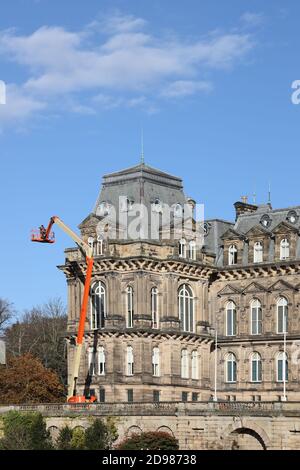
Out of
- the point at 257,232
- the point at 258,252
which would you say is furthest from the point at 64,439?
the point at 257,232

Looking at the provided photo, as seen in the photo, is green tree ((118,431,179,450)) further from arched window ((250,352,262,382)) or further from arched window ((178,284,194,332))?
arched window ((250,352,262,382))

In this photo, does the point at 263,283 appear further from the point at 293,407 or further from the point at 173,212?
the point at 293,407

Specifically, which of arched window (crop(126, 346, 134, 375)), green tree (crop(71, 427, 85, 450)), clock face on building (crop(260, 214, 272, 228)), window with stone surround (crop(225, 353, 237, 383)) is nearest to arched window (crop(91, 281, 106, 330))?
arched window (crop(126, 346, 134, 375))

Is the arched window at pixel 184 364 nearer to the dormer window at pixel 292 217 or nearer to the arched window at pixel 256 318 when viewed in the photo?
the arched window at pixel 256 318

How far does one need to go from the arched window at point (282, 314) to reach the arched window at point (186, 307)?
6382mm

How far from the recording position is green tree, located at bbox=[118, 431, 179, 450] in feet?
284

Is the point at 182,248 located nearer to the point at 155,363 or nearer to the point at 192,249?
the point at 192,249

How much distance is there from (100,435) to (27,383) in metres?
23.6

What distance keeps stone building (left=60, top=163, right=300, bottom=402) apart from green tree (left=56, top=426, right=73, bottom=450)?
9.84 metres

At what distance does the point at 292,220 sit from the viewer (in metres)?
105

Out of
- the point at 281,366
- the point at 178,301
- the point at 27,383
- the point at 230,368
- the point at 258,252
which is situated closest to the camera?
the point at 281,366

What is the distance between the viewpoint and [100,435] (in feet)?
294

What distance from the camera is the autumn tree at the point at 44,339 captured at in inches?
5103
